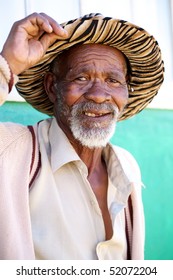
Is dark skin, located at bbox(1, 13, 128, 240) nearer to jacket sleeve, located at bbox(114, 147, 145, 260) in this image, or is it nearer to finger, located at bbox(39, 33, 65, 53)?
finger, located at bbox(39, 33, 65, 53)

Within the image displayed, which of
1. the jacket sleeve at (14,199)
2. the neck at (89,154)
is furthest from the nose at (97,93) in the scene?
the jacket sleeve at (14,199)

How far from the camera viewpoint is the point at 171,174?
3.32 meters

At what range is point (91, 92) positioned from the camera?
2.45m

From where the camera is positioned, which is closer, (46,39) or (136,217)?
(46,39)

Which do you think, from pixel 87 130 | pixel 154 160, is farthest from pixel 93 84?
pixel 154 160

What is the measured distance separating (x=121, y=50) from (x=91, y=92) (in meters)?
0.28

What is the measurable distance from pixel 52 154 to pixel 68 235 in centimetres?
37

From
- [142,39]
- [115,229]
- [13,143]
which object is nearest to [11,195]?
[13,143]

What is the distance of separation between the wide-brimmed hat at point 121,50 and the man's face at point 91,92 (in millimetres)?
59

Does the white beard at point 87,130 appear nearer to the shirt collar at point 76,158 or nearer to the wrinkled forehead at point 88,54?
the shirt collar at point 76,158

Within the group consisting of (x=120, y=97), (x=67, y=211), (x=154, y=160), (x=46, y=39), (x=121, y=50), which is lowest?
(x=154, y=160)

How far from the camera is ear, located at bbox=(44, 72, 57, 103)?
2.66 metres

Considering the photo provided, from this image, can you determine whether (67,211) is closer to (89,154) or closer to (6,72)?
(89,154)
